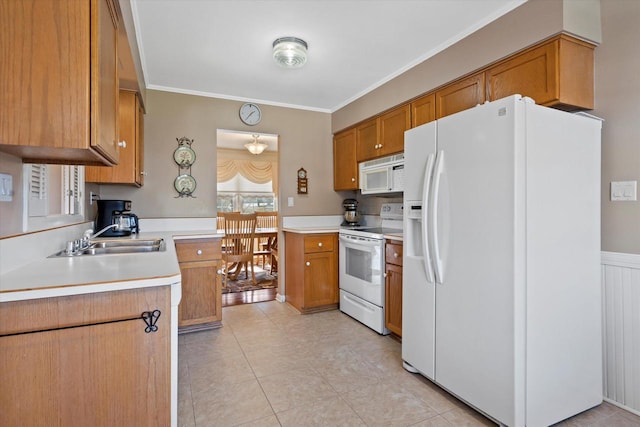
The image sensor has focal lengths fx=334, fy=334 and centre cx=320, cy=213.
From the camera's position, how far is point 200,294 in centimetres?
304

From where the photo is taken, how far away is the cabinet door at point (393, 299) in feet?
8.92

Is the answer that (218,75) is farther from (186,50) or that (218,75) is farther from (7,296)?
(7,296)

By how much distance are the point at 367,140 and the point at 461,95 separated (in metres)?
1.28

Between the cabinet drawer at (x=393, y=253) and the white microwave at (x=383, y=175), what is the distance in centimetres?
61

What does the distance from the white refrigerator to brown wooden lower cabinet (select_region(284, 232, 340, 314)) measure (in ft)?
5.34

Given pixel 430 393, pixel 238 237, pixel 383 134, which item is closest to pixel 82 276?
pixel 430 393

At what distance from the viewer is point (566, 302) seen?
5.63 ft

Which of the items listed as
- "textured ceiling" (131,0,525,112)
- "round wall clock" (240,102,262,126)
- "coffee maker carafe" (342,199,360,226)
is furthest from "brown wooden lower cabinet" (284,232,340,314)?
"textured ceiling" (131,0,525,112)

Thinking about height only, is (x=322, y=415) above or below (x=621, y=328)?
Result: below

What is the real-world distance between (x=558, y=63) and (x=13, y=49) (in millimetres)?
2439

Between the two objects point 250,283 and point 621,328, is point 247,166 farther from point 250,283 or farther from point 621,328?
point 621,328

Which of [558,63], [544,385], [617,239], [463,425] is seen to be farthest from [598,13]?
[463,425]

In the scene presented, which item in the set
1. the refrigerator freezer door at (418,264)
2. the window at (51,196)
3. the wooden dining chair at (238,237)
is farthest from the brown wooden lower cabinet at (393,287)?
the wooden dining chair at (238,237)

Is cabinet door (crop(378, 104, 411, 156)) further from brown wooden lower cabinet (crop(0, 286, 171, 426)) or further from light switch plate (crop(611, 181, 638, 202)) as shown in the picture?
brown wooden lower cabinet (crop(0, 286, 171, 426))
